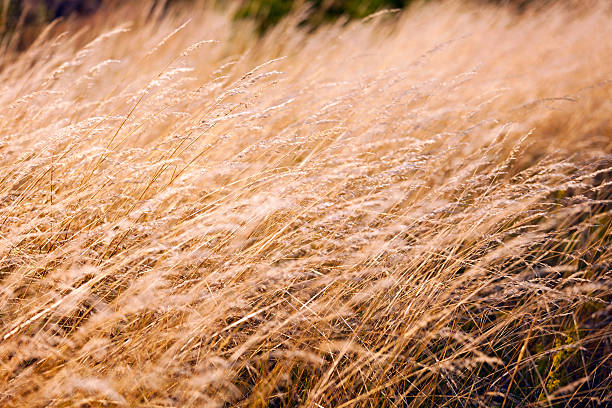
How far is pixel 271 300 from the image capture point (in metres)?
1.35

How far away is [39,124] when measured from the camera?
6.58 feet

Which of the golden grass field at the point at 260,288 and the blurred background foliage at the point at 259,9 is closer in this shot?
the golden grass field at the point at 260,288

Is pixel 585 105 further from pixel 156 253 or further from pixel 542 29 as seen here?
pixel 156 253

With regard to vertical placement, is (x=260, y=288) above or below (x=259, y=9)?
below

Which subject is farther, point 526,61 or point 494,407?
point 526,61

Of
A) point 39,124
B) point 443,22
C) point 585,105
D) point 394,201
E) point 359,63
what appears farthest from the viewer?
point 443,22

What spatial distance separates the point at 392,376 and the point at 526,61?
365 centimetres

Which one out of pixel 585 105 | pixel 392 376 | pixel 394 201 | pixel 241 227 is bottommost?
pixel 585 105

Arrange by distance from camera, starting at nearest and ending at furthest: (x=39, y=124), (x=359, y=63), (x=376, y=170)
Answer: (x=39, y=124), (x=376, y=170), (x=359, y=63)

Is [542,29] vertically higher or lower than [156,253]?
lower

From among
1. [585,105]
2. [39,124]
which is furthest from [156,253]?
[585,105]

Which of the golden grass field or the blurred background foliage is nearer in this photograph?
the golden grass field

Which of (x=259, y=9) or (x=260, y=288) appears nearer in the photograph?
(x=260, y=288)

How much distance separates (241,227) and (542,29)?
4825mm
